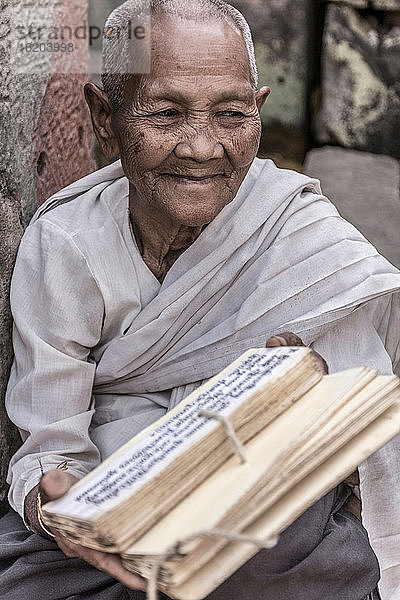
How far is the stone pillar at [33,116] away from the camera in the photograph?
7.33 ft

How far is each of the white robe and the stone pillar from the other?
10 centimetres

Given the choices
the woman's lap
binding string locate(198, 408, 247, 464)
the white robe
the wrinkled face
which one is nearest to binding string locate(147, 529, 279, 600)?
binding string locate(198, 408, 247, 464)

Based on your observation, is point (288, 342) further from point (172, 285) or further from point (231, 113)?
point (231, 113)

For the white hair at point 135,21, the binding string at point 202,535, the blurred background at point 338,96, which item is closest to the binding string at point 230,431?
the binding string at point 202,535

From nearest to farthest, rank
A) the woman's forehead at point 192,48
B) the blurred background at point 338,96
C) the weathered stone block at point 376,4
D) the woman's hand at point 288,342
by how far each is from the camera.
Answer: the woman's hand at point 288,342, the woman's forehead at point 192,48, the blurred background at point 338,96, the weathered stone block at point 376,4

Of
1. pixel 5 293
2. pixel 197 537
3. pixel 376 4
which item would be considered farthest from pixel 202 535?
pixel 376 4

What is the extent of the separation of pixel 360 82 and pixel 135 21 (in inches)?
153

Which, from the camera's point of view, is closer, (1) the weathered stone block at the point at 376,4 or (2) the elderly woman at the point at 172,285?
(2) the elderly woman at the point at 172,285

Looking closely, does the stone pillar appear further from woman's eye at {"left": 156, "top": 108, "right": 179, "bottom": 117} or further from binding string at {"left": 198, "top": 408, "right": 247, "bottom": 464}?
binding string at {"left": 198, "top": 408, "right": 247, "bottom": 464}

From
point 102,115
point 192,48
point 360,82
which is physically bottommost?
point 360,82

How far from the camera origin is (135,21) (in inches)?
79.0

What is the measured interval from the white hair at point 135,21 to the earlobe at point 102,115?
0.03 meters

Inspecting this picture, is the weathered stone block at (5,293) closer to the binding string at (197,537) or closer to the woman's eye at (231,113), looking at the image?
the woman's eye at (231,113)

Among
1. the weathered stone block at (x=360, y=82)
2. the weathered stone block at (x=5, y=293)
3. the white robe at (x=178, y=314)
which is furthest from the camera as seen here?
the weathered stone block at (x=360, y=82)
